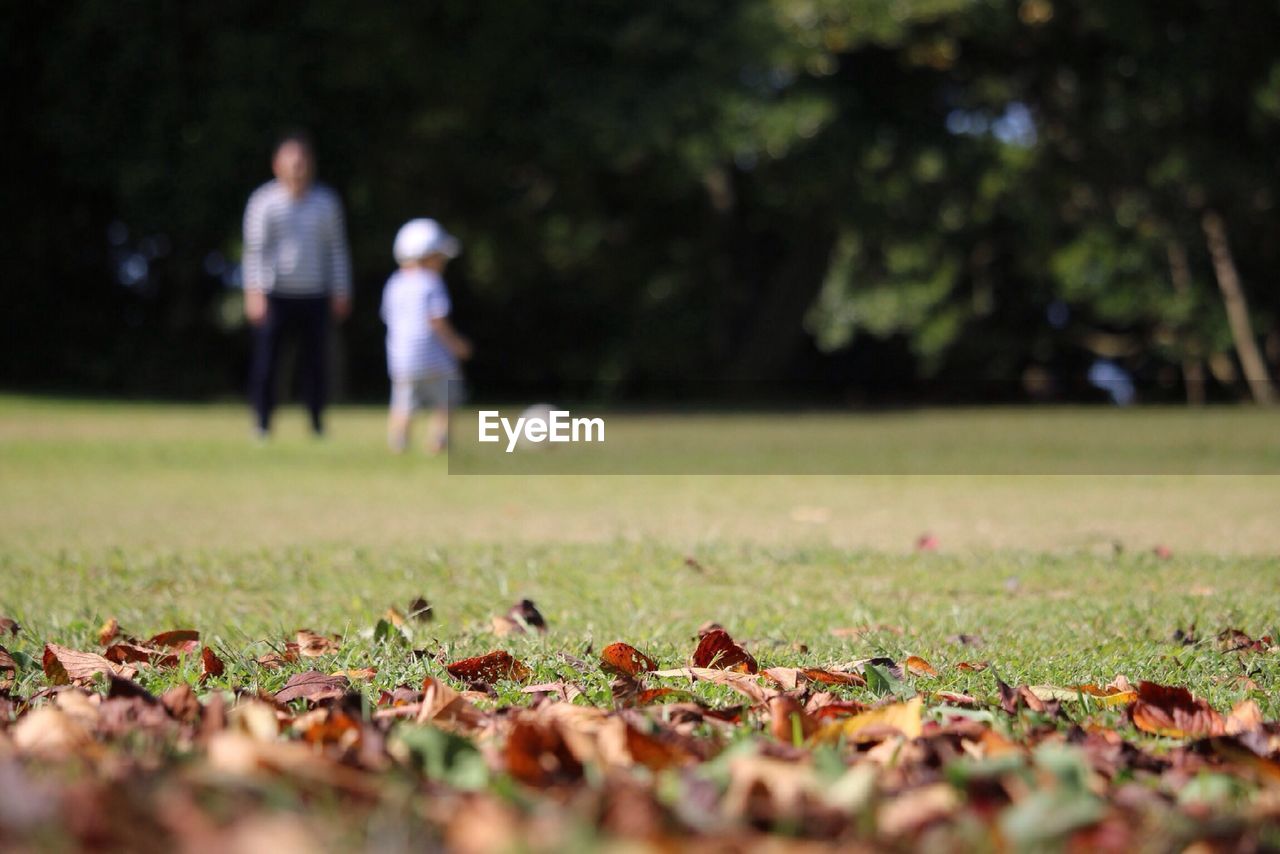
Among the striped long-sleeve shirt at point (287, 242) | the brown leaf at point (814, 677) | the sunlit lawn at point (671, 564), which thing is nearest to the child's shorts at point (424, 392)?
A: the striped long-sleeve shirt at point (287, 242)

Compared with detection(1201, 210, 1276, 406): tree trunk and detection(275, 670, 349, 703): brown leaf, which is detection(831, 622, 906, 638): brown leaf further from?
detection(1201, 210, 1276, 406): tree trunk

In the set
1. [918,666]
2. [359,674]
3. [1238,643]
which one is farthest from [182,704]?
[1238,643]

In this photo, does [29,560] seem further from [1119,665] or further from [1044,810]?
[1044,810]

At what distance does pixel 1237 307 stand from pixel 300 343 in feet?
57.9

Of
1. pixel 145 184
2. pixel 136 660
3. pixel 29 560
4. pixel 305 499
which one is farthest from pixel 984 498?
pixel 145 184

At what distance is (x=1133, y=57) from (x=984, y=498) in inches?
623

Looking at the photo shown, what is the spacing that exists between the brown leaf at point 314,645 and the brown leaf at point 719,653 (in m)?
0.77

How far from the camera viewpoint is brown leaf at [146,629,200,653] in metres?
3.01

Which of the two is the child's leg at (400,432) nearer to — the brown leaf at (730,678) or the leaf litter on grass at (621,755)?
the leaf litter on grass at (621,755)

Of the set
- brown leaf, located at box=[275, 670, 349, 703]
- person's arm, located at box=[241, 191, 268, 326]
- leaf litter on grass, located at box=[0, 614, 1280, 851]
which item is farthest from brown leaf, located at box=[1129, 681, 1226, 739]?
person's arm, located at box=[241, 191, 268, 326]

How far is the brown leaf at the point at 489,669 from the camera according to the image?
104 inches

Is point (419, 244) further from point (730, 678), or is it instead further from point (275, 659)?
point (730, 678)

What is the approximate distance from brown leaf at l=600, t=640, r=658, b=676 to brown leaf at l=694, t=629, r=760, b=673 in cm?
11

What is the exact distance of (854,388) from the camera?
101 feet
